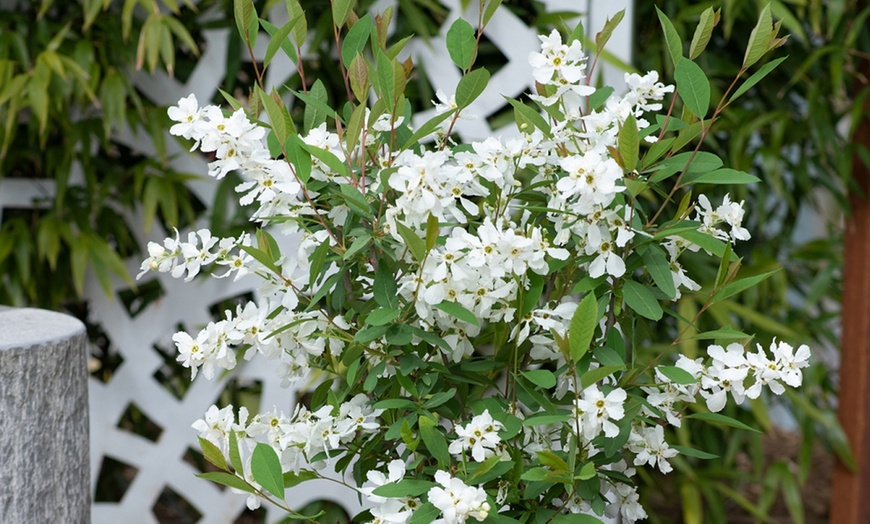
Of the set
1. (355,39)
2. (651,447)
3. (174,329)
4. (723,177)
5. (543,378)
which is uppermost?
(355,39)

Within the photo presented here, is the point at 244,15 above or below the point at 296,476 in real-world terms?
above

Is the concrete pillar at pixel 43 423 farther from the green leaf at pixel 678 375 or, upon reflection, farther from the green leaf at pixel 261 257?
the green leaf at pixel 678 375

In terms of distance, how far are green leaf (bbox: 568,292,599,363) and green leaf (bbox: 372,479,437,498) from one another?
0.15 meters

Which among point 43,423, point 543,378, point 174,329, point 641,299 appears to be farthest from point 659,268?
point 174,329

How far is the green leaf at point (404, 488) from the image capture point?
2.25ft

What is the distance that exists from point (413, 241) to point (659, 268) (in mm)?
206

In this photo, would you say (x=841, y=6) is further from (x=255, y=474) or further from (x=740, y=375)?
(x=255, y=474)

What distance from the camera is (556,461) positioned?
0.68 m

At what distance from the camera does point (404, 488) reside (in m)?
0.69

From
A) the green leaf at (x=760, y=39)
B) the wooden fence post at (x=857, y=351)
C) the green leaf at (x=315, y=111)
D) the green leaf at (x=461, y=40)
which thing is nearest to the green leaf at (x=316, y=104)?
the green leaf at (x=315, y=111)

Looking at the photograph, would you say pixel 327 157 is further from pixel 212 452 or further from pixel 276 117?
pixel 212 452

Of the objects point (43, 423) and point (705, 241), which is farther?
point (43, 423)

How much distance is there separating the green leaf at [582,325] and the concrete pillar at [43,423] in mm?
667

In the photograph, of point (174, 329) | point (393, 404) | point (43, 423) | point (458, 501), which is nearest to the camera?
point (458, 501)
